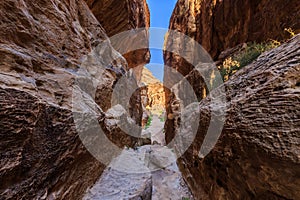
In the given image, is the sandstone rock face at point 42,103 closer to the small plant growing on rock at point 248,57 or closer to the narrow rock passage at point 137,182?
the narrow rock passage at point 137,182

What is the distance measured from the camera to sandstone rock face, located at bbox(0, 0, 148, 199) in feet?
5.72

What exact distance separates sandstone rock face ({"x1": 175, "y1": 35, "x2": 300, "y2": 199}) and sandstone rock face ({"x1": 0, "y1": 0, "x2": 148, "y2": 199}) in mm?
2829

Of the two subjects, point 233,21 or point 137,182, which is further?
point 233,21

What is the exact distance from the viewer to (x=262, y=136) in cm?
201

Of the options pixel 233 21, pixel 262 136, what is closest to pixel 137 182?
pixel 262 136

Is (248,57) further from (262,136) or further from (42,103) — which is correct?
(42,103)

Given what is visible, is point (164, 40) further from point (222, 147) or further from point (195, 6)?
point (222, 147)

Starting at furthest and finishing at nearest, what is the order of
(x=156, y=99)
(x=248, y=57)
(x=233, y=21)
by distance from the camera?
(x=156, y=99), (x=233, y=21), (x=248, y=57)

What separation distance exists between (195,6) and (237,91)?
44.6 feet

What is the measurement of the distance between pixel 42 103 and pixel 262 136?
3.11m

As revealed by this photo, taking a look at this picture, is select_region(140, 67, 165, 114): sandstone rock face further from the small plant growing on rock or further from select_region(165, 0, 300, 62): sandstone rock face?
the small plant growing on rock

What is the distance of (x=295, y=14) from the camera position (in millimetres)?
5754

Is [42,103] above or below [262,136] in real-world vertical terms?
above

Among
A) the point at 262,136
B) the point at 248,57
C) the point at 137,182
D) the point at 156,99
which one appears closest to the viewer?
the point at 262,136
